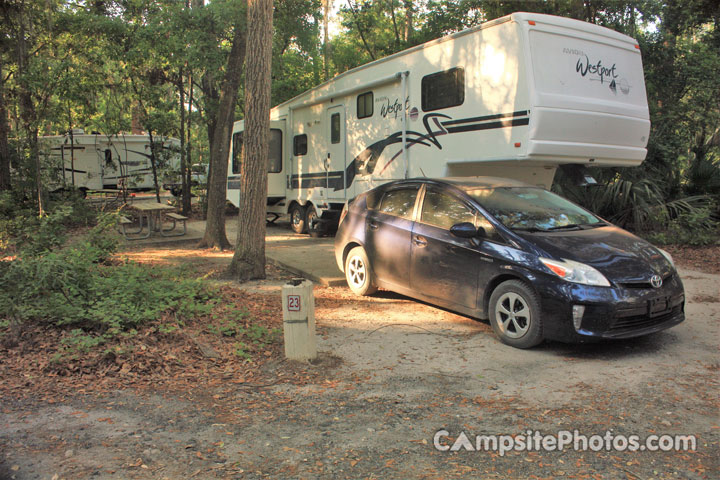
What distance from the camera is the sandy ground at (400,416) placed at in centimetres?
313

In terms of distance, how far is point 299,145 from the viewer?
46.1 ft

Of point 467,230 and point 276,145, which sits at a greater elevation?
point 276,145

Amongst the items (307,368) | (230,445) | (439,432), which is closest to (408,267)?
(307,368)

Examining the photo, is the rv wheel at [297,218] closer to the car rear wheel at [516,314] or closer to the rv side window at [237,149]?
the rv side window at [237,149]

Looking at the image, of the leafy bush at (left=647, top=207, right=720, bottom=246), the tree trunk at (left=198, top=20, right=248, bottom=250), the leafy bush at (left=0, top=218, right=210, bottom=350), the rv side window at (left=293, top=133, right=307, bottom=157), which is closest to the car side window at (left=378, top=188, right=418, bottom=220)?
the leafy bush at (left=0, top=218, right=210, bottom=350)

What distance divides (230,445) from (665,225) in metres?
10.0

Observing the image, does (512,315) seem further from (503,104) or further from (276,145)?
(276,145)

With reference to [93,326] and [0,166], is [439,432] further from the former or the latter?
[0,166]

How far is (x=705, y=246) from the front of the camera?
33.1 feet

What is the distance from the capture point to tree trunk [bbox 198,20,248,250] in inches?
408

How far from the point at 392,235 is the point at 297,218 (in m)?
8.07

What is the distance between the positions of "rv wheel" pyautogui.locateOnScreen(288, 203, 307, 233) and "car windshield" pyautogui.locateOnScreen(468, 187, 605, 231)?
8.51m

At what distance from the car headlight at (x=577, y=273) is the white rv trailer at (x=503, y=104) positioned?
3270 millimetres

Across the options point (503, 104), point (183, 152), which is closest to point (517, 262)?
point (503, 104)
